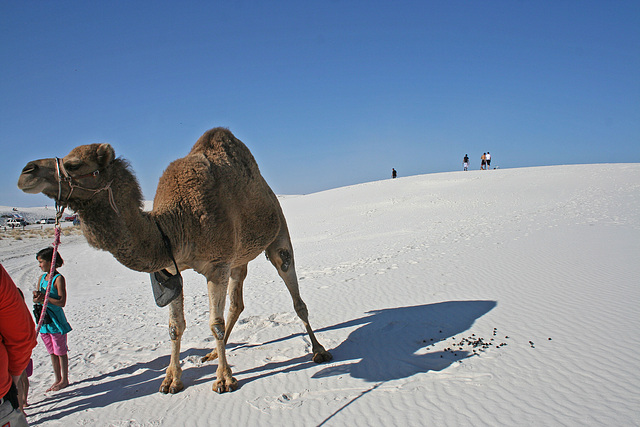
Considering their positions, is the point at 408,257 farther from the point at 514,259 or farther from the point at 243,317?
the point at 243,317

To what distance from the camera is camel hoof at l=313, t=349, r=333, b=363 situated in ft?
17.0

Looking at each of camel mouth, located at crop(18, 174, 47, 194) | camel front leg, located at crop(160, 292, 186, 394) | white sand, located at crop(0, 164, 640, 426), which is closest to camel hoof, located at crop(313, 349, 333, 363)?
white sand, located at crop(0, 164, 640, 426)

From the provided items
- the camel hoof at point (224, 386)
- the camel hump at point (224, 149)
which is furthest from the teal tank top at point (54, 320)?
the camel hump at point (224, 149)

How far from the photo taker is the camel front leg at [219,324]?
14.8 feet

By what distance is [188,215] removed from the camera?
14.1 feet

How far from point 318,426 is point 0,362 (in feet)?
8.53

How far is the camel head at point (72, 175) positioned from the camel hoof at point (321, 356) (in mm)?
3141

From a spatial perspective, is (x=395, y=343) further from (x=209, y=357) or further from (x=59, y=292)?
(x=59, y=292)

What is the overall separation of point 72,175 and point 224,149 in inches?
87.8

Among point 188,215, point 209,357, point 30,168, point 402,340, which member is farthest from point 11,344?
point 402,340

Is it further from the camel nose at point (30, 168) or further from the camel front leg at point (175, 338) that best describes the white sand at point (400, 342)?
the camel nose at point (30, 168)

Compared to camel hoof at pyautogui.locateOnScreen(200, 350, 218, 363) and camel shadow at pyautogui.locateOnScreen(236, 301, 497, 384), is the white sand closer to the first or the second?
camel shadow at pyautogui.locateOnScreen(236, 301, 497, 384)

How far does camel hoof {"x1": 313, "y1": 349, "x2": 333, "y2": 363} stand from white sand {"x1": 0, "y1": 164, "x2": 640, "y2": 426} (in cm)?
13

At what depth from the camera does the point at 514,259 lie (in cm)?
1047
